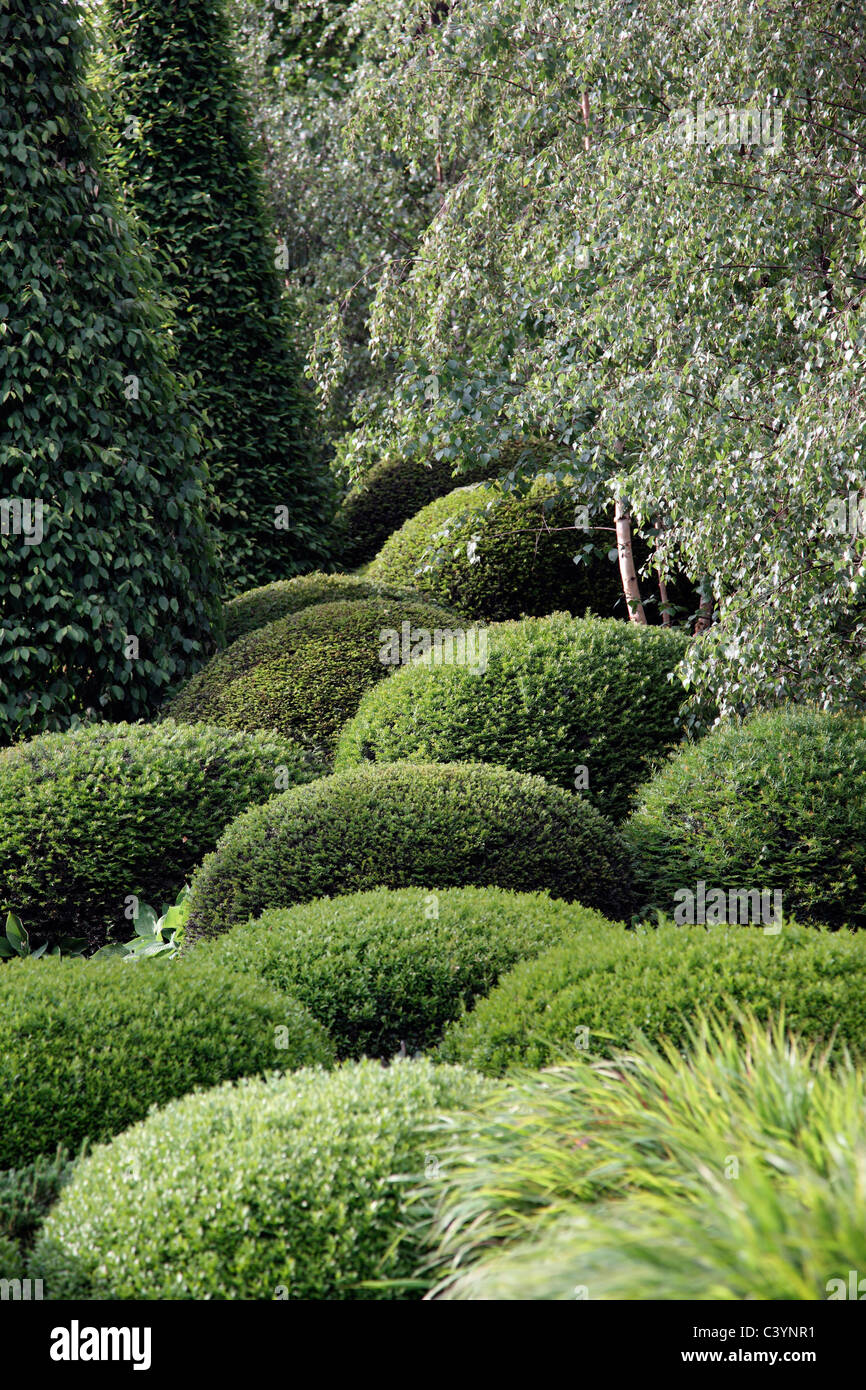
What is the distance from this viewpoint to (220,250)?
11531 millimetres

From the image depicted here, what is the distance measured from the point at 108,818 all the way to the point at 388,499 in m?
7.92

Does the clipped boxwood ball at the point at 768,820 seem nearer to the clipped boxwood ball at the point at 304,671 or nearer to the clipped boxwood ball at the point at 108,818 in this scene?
the clipped boxwood ball at the point at 108,818

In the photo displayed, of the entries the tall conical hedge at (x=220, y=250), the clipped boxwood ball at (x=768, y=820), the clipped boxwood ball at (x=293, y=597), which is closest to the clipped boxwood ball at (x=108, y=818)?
the clipped boxwood ball at (x=768, y=820)

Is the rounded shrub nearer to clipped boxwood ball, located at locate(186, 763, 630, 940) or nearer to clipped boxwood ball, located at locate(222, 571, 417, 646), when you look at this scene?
clipped boxwood ball, located at locate(222, 571, 417, 646)

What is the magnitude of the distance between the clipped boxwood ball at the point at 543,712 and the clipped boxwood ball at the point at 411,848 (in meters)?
0.87

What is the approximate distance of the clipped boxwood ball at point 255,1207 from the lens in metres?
2.79

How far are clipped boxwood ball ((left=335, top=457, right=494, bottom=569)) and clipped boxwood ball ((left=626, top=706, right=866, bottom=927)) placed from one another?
307 inches

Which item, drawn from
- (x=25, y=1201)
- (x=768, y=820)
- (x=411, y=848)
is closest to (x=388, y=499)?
(x=411, y=848)

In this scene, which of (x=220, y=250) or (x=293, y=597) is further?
(x=220, y=250)

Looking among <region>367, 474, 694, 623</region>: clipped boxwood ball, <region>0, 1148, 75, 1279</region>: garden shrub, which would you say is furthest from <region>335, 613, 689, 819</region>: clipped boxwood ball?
<region>0, 1148, 75, 1279</region>: garden shrub

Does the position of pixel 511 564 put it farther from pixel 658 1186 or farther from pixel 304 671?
pixel 658 1186

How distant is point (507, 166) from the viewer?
30.3 feet
